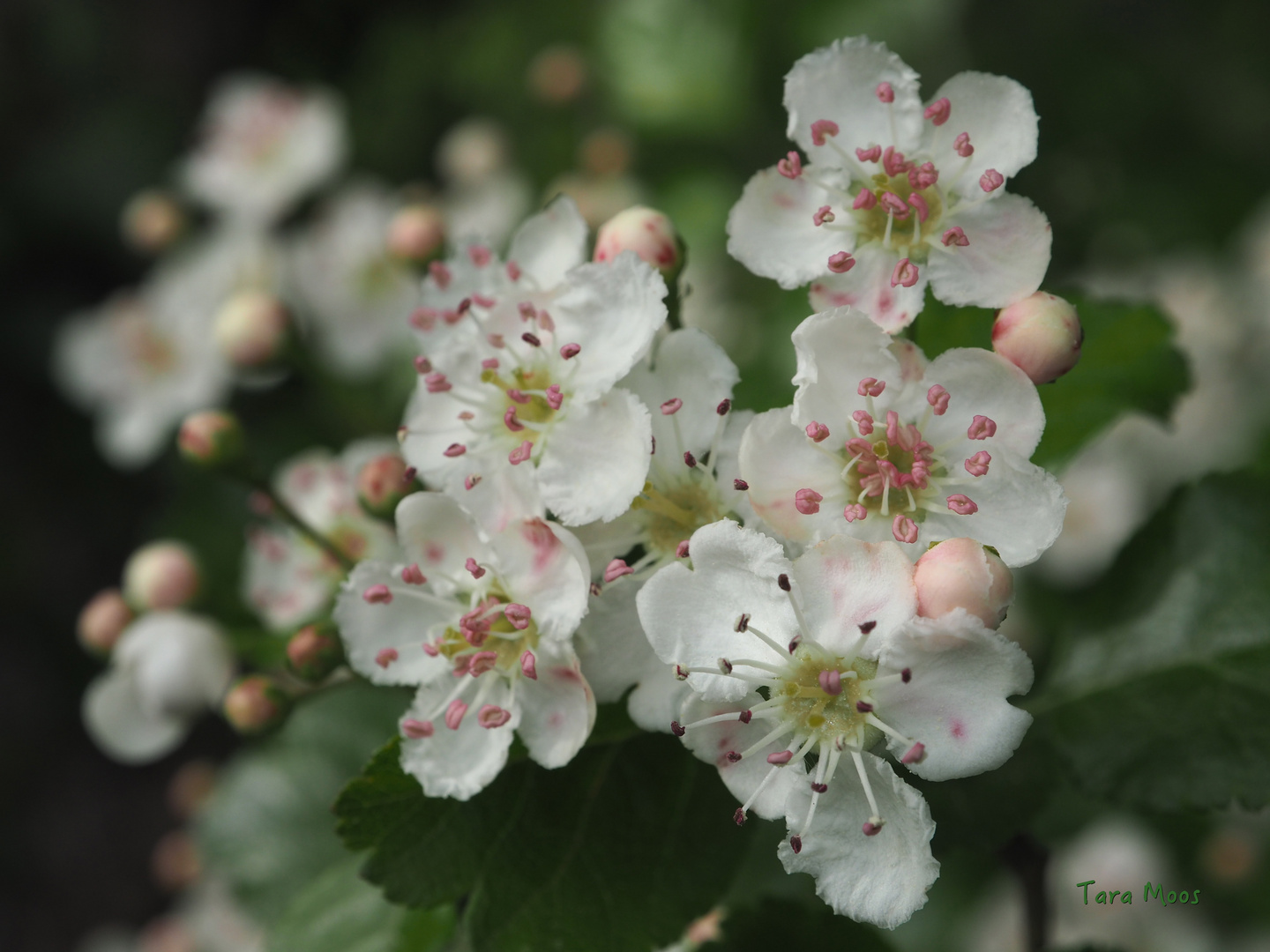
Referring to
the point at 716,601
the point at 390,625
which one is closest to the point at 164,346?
the point at 390,625

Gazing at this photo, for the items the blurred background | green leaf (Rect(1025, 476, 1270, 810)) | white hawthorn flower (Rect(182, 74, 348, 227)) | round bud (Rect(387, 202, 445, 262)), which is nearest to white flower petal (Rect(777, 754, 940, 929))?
green leaf (Rect(1025, 476, 1270, 810))

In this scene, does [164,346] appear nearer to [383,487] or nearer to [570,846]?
[383,487]

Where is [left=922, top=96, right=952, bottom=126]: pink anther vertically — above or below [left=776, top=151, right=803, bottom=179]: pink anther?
above

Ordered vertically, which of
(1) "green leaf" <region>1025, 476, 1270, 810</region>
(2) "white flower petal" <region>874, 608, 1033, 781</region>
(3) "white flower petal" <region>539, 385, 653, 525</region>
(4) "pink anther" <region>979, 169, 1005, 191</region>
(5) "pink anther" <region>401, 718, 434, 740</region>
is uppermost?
(4) "pink anther" <region>979, 169, 1005, 191</region>

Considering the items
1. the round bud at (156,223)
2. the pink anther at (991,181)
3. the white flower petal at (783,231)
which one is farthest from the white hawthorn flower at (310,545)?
the round bud at (156,223)

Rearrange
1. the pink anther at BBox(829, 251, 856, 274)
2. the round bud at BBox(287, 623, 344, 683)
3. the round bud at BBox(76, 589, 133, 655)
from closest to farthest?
1. the pink anther at BBox(829, 251, 856, 274)
2. the round bud at BBox(287, 623, 344, 683)
3. the round bud at BBox(76, 589, 133, 655)

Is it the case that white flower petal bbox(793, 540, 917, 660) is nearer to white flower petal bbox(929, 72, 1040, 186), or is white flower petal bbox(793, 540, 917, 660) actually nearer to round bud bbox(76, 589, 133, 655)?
white flower petal bbox(929, 72, 1040, 186)

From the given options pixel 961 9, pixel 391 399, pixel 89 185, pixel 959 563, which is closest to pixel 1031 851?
Result: pixel 959 563

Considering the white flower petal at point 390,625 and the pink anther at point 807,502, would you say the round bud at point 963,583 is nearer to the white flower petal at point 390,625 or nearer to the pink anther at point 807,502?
the pink anther at point 807,502
